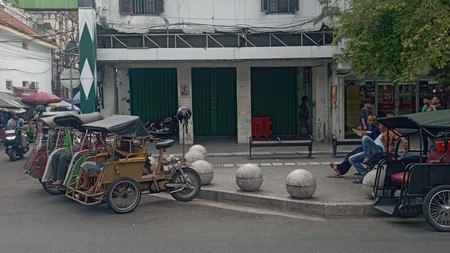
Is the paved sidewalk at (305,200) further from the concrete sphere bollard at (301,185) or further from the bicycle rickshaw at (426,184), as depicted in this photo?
the bicycle rickshaw at (426,184)

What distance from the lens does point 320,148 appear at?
17.3 meters

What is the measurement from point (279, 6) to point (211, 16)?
2.77 meters

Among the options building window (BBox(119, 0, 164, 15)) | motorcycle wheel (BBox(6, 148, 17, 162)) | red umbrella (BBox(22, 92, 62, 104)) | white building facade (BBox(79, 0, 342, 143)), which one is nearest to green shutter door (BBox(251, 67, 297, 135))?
white building facade (BBox(79, 0, 342, 143))

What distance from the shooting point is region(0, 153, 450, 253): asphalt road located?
20.9 feet

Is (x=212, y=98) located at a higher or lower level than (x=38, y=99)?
lower

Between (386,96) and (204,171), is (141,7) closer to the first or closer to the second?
(386,96)

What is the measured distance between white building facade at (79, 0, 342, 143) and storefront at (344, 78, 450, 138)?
122 centimetres

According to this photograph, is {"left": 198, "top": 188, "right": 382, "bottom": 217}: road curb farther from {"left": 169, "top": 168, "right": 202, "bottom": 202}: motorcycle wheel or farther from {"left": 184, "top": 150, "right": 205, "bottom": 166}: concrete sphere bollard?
{"left": 184, "top": 150, "right": 205, "bottom": 166}: concrete sphere bollard

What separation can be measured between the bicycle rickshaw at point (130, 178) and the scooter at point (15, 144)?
827 centimetres

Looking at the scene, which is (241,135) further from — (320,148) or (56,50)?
(56,50)

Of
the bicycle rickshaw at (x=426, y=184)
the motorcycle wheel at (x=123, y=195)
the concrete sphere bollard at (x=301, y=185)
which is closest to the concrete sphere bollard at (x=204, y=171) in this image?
the motorcycle wheel at (x=123, y=195)

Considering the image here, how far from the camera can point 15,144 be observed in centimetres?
→ 1628

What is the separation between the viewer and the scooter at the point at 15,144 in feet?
53.2

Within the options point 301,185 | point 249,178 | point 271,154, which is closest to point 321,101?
point 271,154
